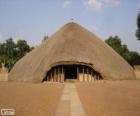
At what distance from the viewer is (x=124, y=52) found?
204ft

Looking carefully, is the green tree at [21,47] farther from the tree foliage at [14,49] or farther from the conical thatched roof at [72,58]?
the conical thatched roof at [72,58]

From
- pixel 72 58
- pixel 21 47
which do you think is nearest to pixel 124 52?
pixel 21 47

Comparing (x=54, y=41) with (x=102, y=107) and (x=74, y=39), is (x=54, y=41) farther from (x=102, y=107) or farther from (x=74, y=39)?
(x=102, y=107)

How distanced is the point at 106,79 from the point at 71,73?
8.31m

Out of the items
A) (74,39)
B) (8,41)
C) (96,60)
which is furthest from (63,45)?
(8,41)

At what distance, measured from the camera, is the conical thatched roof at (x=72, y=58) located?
103 feet

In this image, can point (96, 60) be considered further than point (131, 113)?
Yes

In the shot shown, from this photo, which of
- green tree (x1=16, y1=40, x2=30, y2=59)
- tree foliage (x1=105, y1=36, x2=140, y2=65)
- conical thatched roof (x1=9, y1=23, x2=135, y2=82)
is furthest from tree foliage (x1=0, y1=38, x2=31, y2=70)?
conical thatched roof (x1=9, y1=23, x2=135, y2=82)

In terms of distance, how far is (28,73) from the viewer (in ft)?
106

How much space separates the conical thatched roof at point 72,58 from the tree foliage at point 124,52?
2477 centimetres

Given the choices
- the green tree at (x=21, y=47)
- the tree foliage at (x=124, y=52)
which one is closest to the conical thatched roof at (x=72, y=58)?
the tree foliage at (x=124, y=52)

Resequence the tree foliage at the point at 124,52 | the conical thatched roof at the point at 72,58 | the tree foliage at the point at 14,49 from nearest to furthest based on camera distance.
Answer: the conical thatched roof at the point at 72,58 < the tree foliage at the point at 124,52 < the tree foliage at the point at 14,49

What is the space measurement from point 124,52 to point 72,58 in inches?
1291

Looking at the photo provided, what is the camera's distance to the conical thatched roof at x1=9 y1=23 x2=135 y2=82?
1238 inches
